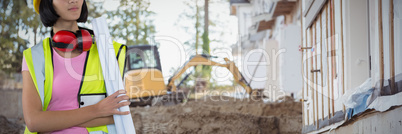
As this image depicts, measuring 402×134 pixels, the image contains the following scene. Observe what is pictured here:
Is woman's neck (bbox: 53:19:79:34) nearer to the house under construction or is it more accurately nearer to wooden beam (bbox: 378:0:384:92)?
the house under construction

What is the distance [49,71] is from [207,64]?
1175 centimetres

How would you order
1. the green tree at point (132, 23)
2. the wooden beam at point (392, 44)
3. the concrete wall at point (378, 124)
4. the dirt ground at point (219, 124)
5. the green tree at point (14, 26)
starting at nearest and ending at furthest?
the concrete wall at point (378, 124) → the wooden beam at point (392, 44) → the dirt ground at point (219, 124) → the green tree at point (14, 26) → the green tree at point (132, 23)

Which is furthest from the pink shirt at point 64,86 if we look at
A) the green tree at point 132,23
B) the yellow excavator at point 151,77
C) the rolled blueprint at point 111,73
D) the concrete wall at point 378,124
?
the green tree at point 132,23

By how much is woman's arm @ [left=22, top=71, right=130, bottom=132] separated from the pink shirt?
0.05 meters

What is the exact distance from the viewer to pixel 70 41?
69.5 inches

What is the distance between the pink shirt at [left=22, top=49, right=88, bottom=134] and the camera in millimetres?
1720

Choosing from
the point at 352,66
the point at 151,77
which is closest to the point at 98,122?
the point at 352,66

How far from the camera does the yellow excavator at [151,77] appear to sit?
42.7ft

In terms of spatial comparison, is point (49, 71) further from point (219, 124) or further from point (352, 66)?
point (219, 124)

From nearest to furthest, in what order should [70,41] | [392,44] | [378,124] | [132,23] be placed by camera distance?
[70,41], [392,44], [378,124], [132,23]

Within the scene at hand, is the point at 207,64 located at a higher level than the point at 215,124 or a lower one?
→ higher

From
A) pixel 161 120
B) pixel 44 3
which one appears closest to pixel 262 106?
pixel 161 120

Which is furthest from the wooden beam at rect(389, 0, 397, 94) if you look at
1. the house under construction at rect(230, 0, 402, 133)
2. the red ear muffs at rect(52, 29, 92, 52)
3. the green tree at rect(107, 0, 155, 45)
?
the green tree at rect(107, 0, 155, 45)

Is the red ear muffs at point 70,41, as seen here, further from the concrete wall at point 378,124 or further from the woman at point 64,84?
the concrete wall at point 378,124
